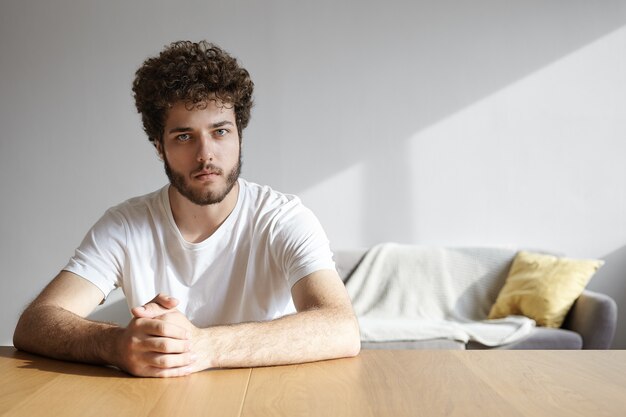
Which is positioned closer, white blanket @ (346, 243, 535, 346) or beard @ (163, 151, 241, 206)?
beard @ (163, 151, 241, 206)

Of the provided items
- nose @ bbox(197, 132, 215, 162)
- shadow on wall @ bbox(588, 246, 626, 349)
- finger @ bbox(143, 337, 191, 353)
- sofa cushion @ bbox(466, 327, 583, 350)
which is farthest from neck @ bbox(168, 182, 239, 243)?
shadow on wall @ bbox(588, 246, 626, 349)

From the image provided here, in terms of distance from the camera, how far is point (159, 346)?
132cm

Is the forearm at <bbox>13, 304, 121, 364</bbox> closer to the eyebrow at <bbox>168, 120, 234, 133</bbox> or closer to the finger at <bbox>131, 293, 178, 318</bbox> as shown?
the finger at <bbox>131, 293, 178, 318</bbox>

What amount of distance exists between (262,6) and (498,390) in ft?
12.6

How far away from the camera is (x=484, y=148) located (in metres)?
4.63

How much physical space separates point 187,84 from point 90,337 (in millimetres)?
773

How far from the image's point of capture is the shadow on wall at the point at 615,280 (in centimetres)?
458

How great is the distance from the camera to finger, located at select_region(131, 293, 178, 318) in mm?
1422

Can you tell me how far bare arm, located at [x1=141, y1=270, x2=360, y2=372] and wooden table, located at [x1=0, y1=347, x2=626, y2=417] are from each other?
0.03m

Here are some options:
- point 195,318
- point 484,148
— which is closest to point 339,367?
point 195,318

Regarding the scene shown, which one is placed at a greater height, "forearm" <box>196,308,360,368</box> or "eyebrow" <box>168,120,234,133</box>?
"eyebrow" <box>168,120,234,133</box>

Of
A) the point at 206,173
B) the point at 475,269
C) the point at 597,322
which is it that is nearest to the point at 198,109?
the point at 206,173

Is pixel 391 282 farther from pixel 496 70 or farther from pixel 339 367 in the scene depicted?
pixel 339 367

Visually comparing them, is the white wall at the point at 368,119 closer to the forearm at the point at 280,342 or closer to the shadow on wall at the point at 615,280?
the shadow on wall at the point at 615,280
